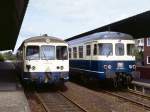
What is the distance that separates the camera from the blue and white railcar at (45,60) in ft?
59.9

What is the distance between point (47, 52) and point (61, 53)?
0.70 metres

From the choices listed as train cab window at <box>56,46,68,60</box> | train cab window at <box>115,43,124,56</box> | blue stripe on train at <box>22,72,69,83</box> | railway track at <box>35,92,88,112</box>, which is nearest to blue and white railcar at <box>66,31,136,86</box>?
train cab window at <box>115,43,124,56</box>

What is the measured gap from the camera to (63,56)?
62.4ft

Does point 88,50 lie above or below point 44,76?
above

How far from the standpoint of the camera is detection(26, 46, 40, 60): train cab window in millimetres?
18542

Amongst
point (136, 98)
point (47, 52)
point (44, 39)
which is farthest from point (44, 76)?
point (136, 98)

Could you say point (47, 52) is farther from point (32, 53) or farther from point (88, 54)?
point (88, 54)

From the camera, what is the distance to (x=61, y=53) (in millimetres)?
19031

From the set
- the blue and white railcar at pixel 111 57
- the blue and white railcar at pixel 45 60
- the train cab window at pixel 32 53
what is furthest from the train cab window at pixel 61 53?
the blue and white railcar at pixel 111 57

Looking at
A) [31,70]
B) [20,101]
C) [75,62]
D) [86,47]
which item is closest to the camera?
[20,101]

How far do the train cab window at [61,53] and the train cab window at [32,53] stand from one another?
1001mm

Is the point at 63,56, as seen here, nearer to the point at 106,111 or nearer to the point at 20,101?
the point at 20,101

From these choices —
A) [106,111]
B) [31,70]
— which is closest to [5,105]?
[106,111]

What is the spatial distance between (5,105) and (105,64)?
21.7 feet
